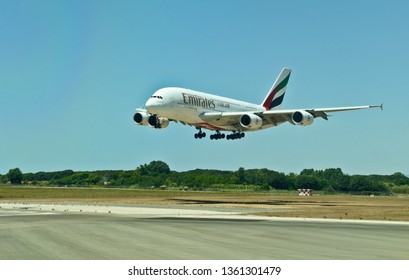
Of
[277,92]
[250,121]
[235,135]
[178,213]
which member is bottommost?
[178,213]

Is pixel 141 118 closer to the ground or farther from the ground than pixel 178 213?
farther from the ground

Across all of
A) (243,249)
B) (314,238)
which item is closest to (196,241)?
(243,249)

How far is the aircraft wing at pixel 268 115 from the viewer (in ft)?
233

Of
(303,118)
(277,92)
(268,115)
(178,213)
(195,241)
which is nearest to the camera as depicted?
(195,241)

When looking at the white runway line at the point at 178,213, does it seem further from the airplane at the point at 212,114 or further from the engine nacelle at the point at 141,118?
the engine nacelle at the point at 141,118

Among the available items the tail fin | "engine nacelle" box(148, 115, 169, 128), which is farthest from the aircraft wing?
the tail fin

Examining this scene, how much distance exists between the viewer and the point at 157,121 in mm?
76375

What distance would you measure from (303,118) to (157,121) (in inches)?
683

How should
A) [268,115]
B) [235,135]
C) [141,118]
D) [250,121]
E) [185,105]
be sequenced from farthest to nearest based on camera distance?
[235,135]
[141,118]
[268,115]
[250,121]
[185,105]

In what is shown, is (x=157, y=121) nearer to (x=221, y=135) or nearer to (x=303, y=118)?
(x=221, y=135)

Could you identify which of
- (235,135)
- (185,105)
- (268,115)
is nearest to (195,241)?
(185,105)

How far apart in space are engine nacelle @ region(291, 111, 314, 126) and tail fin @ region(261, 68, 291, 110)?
74.7 feet

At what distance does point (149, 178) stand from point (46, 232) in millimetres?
166812

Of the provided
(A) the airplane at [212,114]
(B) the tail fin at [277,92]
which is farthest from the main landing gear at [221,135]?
(B) the tail fin at [277,92]
